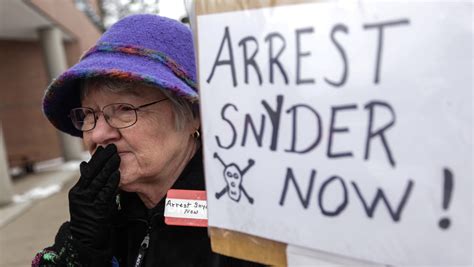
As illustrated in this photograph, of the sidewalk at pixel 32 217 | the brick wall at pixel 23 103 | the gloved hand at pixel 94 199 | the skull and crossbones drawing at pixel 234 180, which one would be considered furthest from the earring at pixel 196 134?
the brick wall at pixel 23 103

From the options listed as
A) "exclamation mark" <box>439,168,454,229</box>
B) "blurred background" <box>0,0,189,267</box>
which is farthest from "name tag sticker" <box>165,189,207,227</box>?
"blurred background" <box>0,0,189,267</box>

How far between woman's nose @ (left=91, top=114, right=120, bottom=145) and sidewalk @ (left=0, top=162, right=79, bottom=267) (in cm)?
347

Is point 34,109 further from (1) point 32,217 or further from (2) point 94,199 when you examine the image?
(2) point 94,199

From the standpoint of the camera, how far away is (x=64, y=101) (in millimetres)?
1519

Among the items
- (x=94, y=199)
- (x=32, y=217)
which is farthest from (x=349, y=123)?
(x=32, y=217)

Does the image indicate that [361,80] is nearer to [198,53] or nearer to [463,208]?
[463,208]

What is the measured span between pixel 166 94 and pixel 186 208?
0.36 metres

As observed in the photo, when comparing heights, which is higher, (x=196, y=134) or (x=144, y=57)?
(x=144, y=57)

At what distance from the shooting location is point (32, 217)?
597 centimetres

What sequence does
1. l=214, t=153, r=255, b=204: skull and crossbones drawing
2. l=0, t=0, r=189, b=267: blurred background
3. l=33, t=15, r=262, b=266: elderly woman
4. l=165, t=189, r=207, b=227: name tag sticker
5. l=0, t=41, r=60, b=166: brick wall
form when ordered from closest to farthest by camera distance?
l=214, t=153, r=255, b=204: skull and crossbones drawing < l=165, t=189, r=207, b=227: name tag sticker < l=33, t=15, r=262, b=266: elderly woman < l=0, t=0, r=189, b=267: blurred background < l=0, t=41, r=60, b=166: brick wall

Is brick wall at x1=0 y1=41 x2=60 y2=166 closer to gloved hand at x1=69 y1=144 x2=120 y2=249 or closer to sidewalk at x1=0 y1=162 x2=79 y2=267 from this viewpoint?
sidewalk at x1=0 y1=162 x2=79 y2=267

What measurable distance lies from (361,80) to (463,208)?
0.82 feet

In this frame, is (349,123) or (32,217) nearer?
(349,123)

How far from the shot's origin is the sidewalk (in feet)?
15.0
